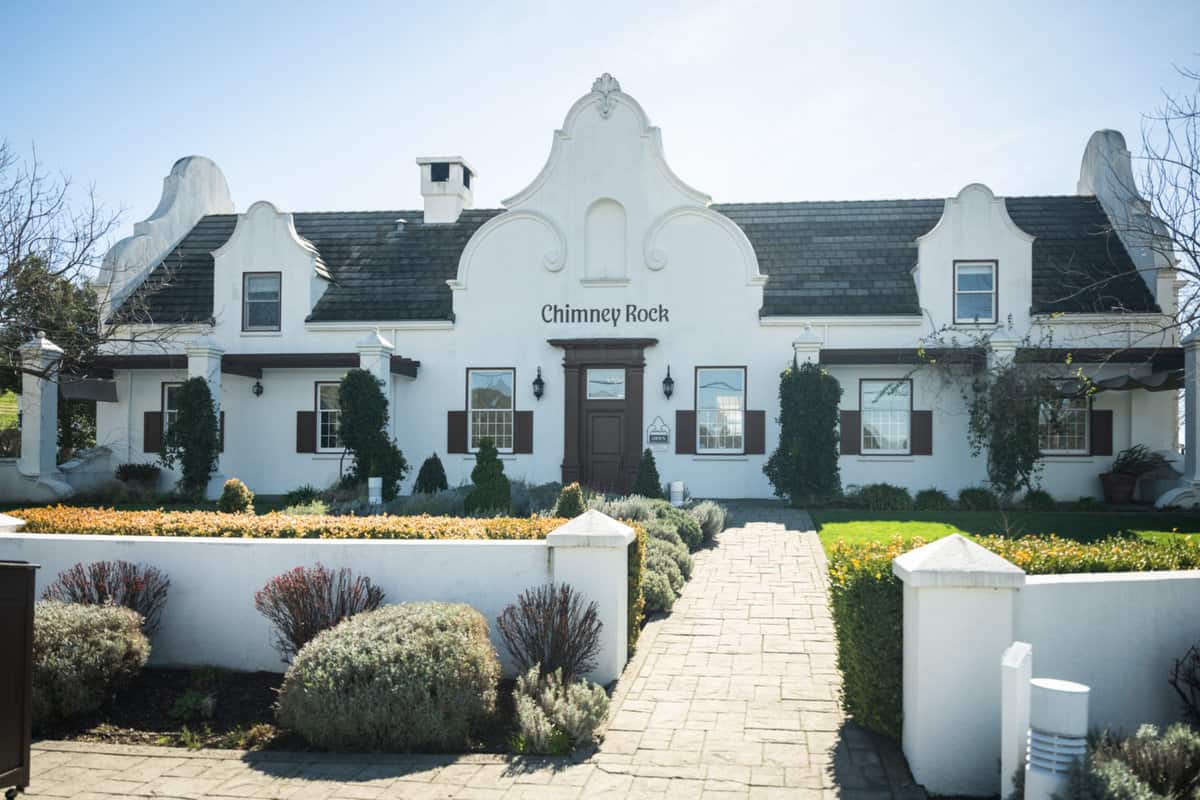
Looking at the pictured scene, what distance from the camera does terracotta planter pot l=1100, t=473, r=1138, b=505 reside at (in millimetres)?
19000

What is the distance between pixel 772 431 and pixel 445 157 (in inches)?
425

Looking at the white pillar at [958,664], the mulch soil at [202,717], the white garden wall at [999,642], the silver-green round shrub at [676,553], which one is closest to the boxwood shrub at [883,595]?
the white garden wall at [999,642]

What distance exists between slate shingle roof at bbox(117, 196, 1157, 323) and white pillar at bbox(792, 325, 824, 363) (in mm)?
1282

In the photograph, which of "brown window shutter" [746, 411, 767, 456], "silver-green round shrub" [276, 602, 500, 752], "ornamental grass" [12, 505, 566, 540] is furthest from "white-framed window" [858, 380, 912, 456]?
"silver-green round shrub" [276, 602, 500, 752]

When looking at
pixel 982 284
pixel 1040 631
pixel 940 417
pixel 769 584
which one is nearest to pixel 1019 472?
pixel 940 417

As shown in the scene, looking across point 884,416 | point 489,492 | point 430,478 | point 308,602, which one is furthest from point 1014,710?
point 884,416

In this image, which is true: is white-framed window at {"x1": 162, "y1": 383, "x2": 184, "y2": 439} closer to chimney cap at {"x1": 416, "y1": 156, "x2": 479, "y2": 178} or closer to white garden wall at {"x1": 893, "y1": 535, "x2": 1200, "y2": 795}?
chimney cap at {"x1": 416, "y1": 156, "x2": 479, "y2": 178}

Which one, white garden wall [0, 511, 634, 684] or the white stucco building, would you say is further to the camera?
the white stucco building

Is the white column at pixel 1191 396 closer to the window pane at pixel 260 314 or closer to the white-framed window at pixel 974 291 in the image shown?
the white-framed window at pixel 974 291

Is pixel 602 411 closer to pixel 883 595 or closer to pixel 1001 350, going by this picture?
pixel 1001 350

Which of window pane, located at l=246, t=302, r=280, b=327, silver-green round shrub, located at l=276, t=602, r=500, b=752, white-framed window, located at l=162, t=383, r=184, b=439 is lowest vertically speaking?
silver-green round shrub, located at l=276, t=602, r=500, b=752

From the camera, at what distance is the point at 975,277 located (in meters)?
20.5

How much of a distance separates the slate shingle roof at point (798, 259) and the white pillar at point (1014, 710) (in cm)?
1600

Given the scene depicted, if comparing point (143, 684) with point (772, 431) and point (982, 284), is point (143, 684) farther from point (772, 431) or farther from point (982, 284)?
point (982, 284)
